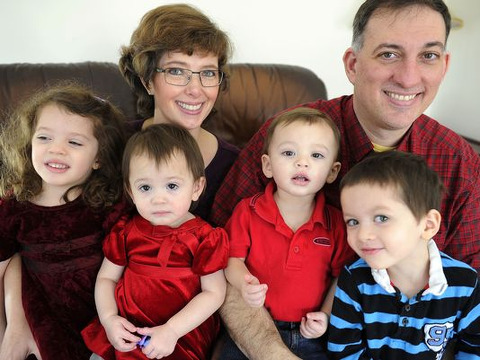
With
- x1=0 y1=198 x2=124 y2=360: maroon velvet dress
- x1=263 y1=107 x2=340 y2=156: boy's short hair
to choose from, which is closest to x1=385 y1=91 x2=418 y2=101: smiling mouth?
x1=263 y1=107 x2=340 y2=156: boy's short hair

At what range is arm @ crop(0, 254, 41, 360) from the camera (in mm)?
1401

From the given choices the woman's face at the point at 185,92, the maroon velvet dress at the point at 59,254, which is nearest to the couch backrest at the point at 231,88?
the woman's face at the point at 185,92

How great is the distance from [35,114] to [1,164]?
355 mm

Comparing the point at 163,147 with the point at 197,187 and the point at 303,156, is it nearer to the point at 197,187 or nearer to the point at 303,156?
the point at 197,187

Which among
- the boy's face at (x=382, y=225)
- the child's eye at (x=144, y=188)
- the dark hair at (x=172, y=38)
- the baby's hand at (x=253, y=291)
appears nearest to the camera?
the boy's face at (x=382, y=225)

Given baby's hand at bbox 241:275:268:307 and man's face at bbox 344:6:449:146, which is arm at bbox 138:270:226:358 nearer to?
baby's hand at bbox 241:275:268:307

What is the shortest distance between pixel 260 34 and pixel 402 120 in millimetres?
1514

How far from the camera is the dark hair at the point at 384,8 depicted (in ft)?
4.65

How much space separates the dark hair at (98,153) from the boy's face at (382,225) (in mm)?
868

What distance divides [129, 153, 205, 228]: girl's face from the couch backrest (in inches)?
32.6

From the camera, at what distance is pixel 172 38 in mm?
1560

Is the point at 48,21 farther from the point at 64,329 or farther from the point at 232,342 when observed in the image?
the point at 232,342

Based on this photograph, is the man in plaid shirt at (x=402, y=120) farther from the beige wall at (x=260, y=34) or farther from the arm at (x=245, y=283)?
the beige wall at (x=260, y=34)

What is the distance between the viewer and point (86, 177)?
5.08 feet
